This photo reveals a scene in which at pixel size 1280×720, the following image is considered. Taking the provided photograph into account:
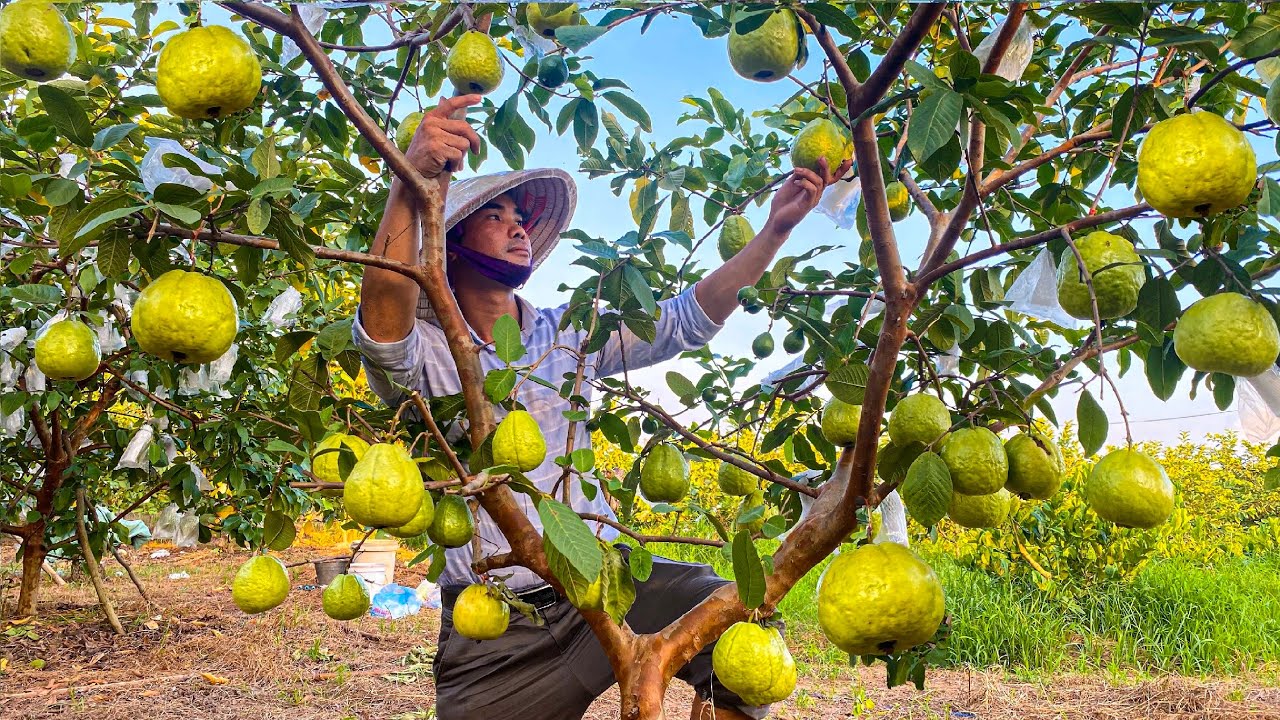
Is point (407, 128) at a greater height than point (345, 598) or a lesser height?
greater

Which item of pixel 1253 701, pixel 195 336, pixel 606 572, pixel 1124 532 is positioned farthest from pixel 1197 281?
pixel 1124 532

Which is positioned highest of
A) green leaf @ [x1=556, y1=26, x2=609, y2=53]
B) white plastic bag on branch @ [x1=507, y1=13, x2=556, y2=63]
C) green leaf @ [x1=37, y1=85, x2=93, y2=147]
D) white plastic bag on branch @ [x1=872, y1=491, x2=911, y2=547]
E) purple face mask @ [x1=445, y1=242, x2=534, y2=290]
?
white plastic bag on branch @ [x1=507, y1=13, x2=556, y2=63]

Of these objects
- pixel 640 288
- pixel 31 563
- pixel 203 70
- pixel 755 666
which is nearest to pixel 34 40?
pixel 203 70

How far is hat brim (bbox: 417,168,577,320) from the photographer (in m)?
1.78

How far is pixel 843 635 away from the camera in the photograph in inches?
38.4

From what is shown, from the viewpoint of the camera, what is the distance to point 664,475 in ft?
4.91

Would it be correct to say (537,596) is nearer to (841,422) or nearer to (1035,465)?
(841,422)

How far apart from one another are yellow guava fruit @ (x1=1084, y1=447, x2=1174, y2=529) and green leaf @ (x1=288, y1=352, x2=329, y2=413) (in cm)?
117

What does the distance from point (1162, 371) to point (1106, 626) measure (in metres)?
3.43

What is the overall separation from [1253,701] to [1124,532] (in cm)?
133

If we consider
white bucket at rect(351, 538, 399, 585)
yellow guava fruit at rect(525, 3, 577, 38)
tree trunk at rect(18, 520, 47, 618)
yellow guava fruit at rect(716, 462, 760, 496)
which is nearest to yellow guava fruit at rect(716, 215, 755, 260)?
yellow guava fruit at rect(716, 462, 760, 496)

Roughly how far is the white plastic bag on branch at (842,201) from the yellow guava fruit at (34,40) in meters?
1.18

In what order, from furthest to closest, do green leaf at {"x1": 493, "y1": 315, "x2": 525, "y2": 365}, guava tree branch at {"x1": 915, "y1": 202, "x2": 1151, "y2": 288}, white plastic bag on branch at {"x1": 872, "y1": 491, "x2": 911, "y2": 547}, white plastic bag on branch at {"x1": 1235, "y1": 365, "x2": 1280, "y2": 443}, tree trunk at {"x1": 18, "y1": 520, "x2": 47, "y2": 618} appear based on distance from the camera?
1. tree trunk at {"x1": 18, "y1": 520, "x2": 47, "y2": 618}
2. white plastic bag on branch at {"x1": 872, "y1": 491, "x2": 911, "y2": 547}
3. green leaf at {"x1": 493, "y1": 315, "x2": 525, "y2": 365}
4. white plastic bag on branch at {"x1": 1235, "y1": 365, "x2": 1280, "y2": 443}
5. guava tree branch at {"x1": 915, "y1": 202, "x2": 1151, "y2": 288}

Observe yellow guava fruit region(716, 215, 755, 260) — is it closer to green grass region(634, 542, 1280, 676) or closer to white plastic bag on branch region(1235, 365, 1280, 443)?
white plastic bag on branch region(1235, 365, 1280, 443)
